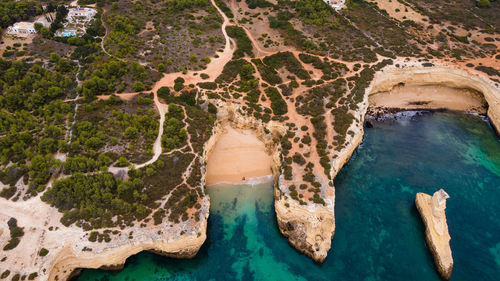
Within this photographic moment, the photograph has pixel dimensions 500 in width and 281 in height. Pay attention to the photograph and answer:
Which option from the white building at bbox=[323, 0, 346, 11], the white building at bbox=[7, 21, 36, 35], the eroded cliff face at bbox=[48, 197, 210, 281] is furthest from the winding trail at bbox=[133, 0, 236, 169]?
the white building at bbox=[7, 21, 36, 35]

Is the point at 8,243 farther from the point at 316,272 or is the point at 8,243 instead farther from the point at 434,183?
the point at 434,183

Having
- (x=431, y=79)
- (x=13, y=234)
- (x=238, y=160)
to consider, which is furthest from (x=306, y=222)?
(x=431, y=79)

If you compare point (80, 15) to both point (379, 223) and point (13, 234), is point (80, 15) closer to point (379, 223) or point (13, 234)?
point (13, 234)

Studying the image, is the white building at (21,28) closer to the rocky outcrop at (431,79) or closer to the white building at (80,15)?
the white building at (80,15)

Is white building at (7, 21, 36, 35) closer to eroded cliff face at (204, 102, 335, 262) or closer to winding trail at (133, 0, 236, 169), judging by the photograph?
winding trail at (133, 0, 236, 169)

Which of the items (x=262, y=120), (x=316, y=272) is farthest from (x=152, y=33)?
(x=316, y=272)

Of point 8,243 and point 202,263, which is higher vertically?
point 8,243
